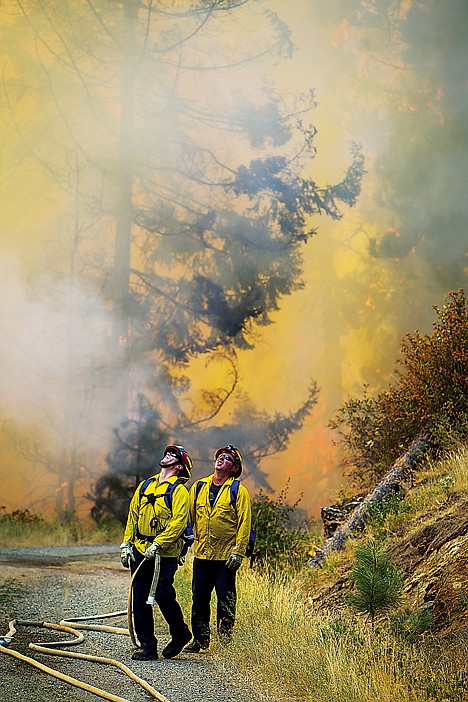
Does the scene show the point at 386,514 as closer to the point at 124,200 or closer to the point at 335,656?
the point at 335,656

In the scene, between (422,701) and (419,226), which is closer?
(422,701)

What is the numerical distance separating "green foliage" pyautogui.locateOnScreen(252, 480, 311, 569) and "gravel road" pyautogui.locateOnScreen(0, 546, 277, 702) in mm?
1783

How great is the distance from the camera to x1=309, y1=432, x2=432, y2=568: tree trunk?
9234 mm

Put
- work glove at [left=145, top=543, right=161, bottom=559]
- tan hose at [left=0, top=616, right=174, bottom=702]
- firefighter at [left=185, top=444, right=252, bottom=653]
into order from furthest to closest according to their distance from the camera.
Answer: firefighter at [left=185, top=444, right=252, bottom=653]
work glove at [left=145, top=543, right=161, bottom=559]
tan hose at [left=0, top=616, right=174, bottom=702]

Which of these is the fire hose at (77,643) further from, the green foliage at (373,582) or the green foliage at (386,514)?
the green foliage at (386,514)

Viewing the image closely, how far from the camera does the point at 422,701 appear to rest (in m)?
4.47

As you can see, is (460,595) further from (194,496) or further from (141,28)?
(141,28)

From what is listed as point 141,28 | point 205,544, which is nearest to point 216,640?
point 205,544

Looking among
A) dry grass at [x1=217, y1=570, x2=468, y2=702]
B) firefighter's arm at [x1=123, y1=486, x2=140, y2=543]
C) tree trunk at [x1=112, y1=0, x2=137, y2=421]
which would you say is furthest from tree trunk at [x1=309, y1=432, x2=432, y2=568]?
tree trunk at [x1=112, y1=0, x2=137, y2=421]

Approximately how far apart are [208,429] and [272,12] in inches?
384

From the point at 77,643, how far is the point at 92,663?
0.69 meters

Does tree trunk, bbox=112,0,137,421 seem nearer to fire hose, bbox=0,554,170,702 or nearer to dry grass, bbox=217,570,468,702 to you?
fire hose, bbox=0,554,170,702

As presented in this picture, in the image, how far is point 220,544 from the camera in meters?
6.25

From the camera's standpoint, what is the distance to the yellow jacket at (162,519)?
583 cm
